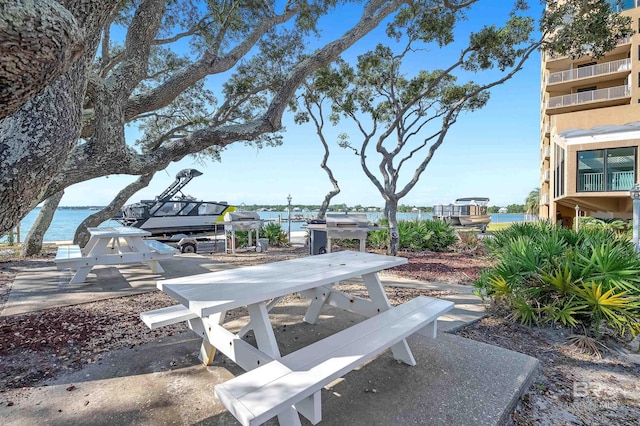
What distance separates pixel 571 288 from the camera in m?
3.26

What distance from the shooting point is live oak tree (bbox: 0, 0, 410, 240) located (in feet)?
6.04

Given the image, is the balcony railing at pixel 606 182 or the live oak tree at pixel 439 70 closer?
the live oak tree at pixel 439 70

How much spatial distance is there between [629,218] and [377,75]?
1347 cm

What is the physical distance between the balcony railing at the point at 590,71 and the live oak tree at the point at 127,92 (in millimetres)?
18174

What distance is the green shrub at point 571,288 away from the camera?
3020mm

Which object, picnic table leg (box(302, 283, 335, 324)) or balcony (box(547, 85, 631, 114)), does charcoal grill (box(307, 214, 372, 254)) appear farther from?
balcony (box(547, 85, 631, 114))

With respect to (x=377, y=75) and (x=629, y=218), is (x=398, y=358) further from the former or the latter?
(x=629, y=218)

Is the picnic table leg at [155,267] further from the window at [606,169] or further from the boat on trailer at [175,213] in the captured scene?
the window at [606,169]

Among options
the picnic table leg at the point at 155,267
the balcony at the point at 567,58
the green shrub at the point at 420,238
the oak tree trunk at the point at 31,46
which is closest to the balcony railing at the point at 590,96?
the balcony at the point at 567,58

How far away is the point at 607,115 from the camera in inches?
599

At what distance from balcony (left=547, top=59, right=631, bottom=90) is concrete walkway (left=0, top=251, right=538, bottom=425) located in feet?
81.4

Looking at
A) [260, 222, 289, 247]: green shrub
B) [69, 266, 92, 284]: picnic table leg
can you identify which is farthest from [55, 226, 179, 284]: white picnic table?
[260, 222, 289, 247]: green shrub

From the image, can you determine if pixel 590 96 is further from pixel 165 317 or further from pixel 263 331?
pixel 165 317

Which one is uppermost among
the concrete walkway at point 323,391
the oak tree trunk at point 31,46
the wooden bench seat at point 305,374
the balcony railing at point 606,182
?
the balcony railing at point 606,182
